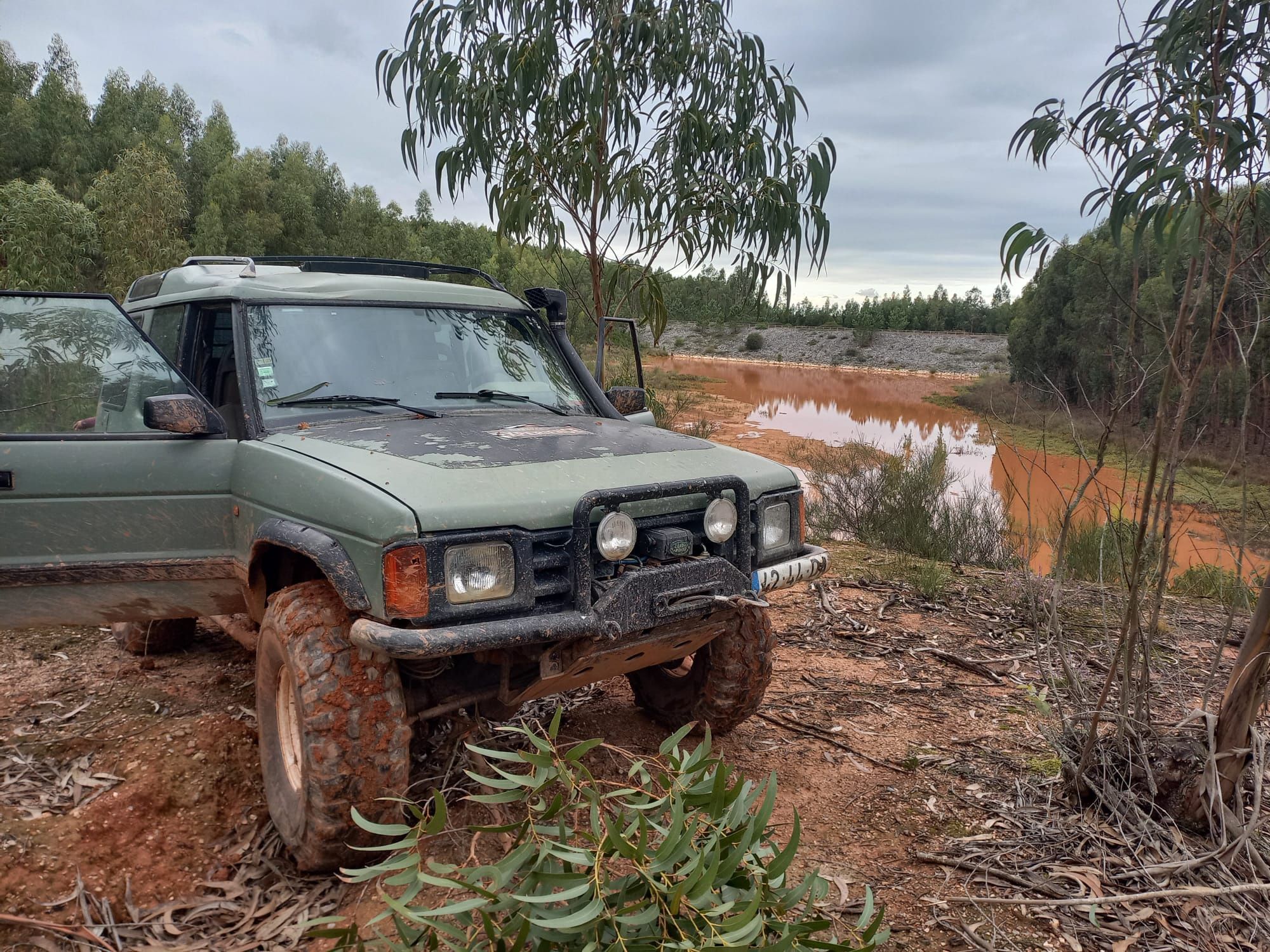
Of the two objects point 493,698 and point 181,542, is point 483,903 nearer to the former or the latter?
point 493,698

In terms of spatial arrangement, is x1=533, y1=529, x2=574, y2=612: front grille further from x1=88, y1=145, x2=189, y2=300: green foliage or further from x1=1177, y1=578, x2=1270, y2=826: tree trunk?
x1=88, y1=145, x2=189, y2=300: green foliage

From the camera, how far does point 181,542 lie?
3357 millimetres

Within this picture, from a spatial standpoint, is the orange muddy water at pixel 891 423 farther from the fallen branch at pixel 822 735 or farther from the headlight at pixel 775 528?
the fallen branch at pixel 822 735

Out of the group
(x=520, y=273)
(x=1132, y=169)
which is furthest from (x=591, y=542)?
(x=520, y=273)

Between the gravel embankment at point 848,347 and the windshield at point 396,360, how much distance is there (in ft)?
152

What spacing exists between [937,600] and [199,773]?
16.4 feet

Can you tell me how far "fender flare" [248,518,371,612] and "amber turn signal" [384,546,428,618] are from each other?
12 cm

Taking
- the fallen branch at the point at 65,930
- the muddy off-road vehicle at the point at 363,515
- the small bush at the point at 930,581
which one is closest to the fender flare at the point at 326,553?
the muddy off-road vehicle at the point at 363,515

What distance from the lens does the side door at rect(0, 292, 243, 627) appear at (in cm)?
318

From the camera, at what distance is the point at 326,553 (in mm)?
2666

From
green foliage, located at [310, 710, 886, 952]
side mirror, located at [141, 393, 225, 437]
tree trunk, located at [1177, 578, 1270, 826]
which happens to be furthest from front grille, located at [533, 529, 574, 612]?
tree trunk, located at [1177, 578, 1270, 826]

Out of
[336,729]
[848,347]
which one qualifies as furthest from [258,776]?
[848,347]

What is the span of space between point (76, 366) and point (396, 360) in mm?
1227

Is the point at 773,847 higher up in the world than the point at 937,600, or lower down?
higher up
